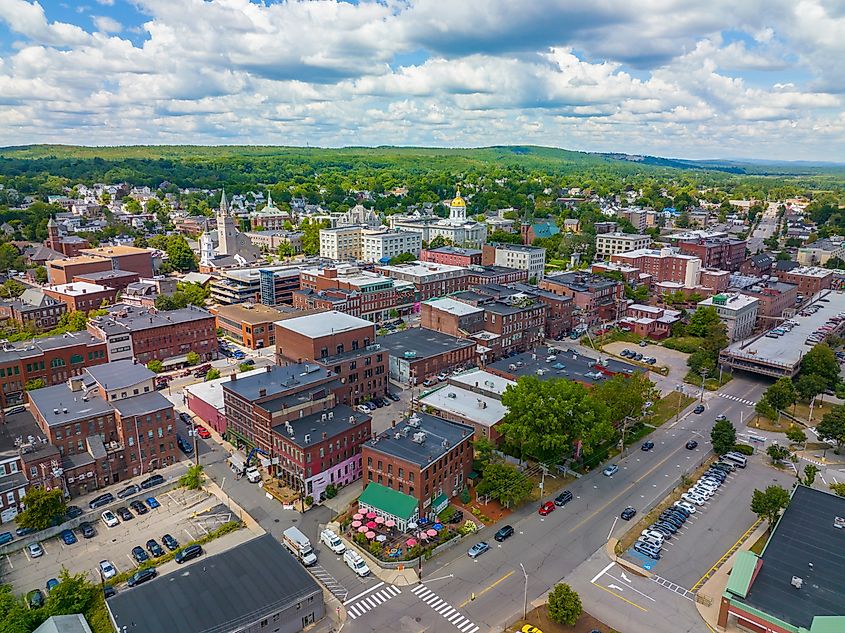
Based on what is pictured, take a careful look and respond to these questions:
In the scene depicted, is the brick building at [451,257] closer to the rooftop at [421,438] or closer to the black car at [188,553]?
the rooftop at [421,438]

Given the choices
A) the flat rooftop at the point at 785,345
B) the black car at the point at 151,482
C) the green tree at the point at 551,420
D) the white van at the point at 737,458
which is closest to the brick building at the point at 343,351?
the black car at the point at 151,482

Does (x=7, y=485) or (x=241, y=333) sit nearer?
(x=7, y=485)

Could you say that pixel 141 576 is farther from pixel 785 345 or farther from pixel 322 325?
pixel 785 345

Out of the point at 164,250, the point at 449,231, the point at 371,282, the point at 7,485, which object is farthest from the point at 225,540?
the point at 164,250

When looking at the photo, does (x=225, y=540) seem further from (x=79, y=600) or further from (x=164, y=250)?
(x=164, y=250)

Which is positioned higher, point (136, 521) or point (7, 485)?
point (7, 485)

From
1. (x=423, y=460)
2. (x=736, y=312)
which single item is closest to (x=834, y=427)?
(x=736, y=312)
